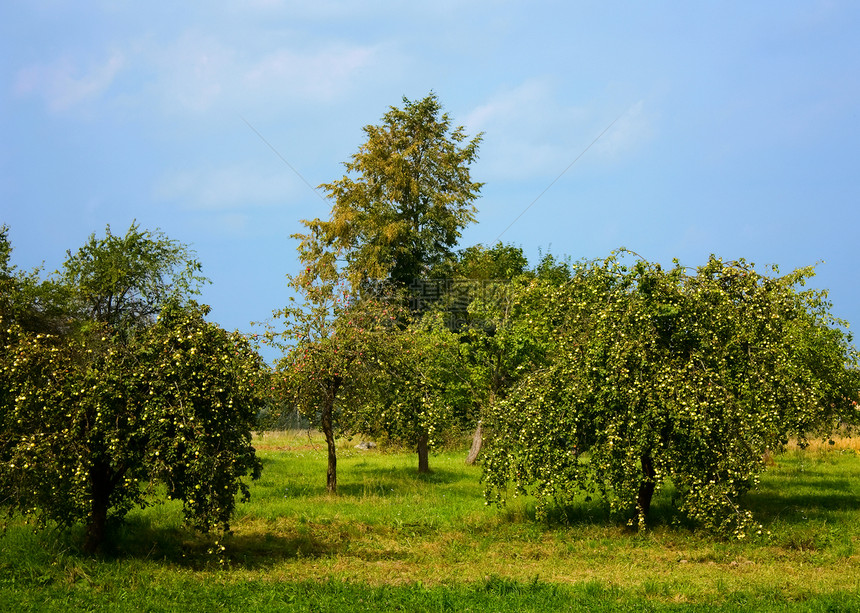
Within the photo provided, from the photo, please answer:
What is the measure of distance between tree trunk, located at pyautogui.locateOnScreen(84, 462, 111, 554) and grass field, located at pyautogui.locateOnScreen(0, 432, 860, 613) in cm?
33

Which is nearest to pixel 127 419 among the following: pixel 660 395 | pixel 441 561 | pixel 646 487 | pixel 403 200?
pixel 441 561

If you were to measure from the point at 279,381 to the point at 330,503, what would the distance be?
3698 millimetres

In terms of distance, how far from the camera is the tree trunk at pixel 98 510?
43.5 feet

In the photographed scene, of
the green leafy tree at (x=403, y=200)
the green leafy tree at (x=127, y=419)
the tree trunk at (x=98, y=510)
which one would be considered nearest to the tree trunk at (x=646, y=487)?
the green leafy tree at (x=127, y=419)

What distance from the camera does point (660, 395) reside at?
14.6 meters

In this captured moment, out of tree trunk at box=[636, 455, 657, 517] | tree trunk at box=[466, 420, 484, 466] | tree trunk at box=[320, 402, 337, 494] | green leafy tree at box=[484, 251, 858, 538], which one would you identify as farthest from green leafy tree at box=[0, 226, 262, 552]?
tree trunk at box=[466, 420, 484, 466]

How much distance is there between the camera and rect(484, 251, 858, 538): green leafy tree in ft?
48.4

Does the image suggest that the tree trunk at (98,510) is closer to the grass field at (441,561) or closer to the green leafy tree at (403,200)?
the grass field at (441,561)

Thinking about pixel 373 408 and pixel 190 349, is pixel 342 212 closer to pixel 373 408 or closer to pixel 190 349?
pixel 373 408

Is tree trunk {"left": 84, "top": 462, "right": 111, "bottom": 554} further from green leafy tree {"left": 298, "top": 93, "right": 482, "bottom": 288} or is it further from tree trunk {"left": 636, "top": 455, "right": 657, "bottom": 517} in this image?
green leafy tree {"left": 298, "top": 93, "right": 482, "bottom": 288}

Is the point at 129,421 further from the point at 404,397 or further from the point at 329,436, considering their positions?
the point at 329,436

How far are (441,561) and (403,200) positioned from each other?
3186cm

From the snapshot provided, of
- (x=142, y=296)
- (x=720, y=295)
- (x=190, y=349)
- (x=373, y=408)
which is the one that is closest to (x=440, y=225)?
(x=142, y=296)

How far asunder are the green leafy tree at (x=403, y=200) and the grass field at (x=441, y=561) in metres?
22.8
